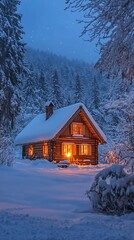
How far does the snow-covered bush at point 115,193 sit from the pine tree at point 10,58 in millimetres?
12706

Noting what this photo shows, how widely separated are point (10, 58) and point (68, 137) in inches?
585

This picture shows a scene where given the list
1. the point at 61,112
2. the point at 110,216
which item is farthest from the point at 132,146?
the point at 61,112

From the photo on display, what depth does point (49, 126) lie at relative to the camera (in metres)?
33.5

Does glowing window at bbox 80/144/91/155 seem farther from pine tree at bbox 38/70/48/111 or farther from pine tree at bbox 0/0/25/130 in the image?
pine tree at bbox 38/70/48/111

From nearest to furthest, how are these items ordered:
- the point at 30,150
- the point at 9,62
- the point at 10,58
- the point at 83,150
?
the point at 9,62 < the point at 10,58 < the point at 83,150 < the point at 30,150

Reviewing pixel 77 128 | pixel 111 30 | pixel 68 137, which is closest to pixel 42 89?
pixel 77 128

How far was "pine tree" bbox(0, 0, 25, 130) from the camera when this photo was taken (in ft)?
66.1

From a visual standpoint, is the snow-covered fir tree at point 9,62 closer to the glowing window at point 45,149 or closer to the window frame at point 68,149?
the glowing window at point 45,149

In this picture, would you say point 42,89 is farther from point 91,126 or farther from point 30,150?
point 91,126

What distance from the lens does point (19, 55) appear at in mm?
21406

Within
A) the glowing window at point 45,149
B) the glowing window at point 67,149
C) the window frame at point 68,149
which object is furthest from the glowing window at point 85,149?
the glowing window at point 45,149

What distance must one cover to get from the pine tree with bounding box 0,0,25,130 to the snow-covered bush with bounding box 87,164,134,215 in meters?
12.7

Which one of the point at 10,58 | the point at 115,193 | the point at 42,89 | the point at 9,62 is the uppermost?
the point at 42,89

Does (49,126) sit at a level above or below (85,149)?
above
